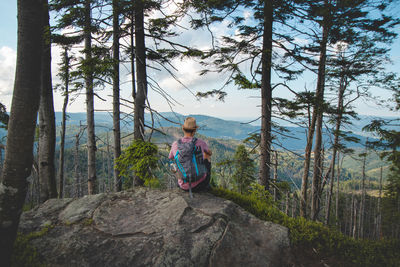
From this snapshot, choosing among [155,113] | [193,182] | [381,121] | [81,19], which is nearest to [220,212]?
[193,182]

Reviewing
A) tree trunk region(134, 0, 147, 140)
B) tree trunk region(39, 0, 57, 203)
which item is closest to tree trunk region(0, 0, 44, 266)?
tree trunk region(39, 0, 57, 203)

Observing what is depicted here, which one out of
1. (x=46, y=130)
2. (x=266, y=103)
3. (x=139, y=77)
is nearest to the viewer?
(x=46, y=130)

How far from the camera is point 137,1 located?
5.46m

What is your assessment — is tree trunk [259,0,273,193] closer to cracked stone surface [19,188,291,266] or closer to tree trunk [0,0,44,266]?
cracked stone surface [19,188,291,266]

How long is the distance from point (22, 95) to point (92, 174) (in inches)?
257

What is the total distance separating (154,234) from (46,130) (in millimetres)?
4000

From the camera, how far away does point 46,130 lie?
507cm

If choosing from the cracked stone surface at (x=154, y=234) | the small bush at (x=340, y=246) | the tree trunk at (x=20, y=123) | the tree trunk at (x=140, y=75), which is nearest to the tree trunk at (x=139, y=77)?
the tree trunk at (x=140, y=75)

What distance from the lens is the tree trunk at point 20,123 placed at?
2575mm

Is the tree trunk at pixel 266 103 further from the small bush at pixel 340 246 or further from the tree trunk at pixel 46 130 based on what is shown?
the tree trunk at pixel 46 130

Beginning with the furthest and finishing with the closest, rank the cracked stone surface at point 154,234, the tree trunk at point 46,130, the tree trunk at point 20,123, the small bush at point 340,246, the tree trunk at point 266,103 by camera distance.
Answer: the tree trunk at point 266,103 < the tree trunk at point 46,130 < the small bush at point 340,246 < the cracked stone surface at point 154,234 < the tree trunk at point 20,123

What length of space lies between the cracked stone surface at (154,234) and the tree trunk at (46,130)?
49.7 inches

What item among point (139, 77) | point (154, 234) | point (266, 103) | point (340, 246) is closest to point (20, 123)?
point (154, 234)

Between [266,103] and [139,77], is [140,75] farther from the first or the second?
[266,103]
